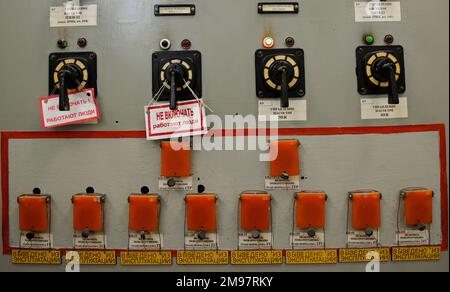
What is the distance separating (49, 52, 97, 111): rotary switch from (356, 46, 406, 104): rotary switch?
32.4 inches

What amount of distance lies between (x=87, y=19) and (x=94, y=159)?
44cm

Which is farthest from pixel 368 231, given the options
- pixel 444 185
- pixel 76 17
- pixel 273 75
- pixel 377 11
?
pixel 76 17

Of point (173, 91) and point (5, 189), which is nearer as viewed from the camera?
point (173, 91)

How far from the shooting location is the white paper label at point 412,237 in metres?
1.09

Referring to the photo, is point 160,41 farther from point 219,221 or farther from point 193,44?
point 219,221

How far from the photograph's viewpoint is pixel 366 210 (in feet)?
3.46

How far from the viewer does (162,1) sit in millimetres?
1090

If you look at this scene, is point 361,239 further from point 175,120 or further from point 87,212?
point 87,212

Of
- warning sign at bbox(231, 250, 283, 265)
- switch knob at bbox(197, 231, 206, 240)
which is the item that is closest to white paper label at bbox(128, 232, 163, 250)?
switch knob at bbox(197, 231, 206, 240)

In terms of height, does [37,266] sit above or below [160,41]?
below

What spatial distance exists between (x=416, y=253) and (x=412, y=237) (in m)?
0.05

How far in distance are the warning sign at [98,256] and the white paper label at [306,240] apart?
56cm

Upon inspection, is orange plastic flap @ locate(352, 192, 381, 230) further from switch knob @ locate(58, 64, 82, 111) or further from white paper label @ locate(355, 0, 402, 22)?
switch knob @ locate(58, 64, 82, 111)
